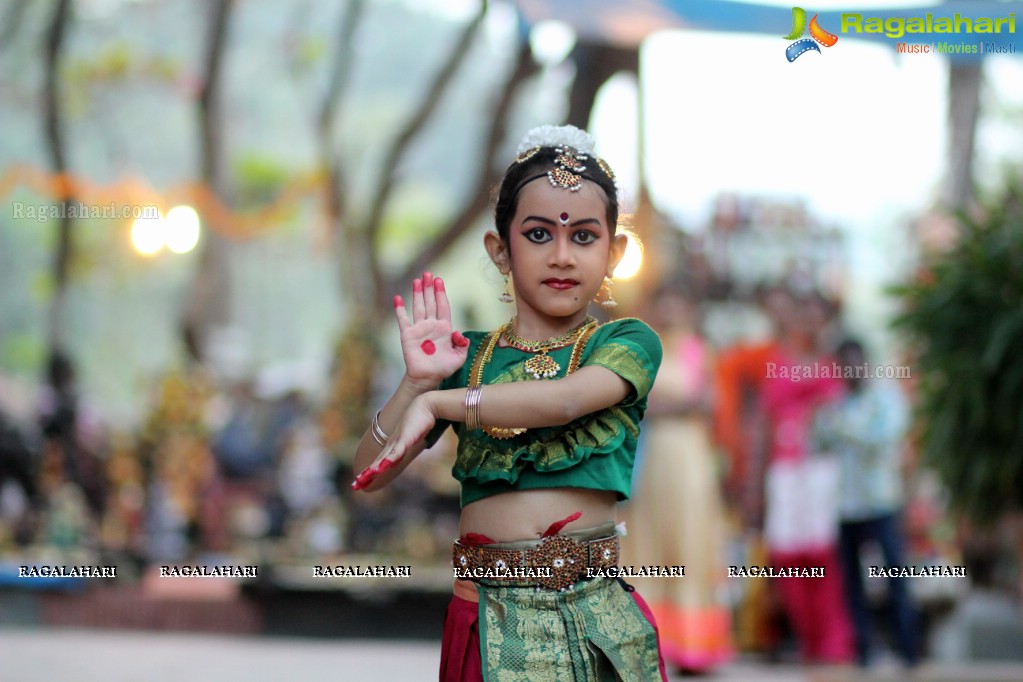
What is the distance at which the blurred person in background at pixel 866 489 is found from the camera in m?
6.07

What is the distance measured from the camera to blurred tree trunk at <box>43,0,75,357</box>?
25.7ft

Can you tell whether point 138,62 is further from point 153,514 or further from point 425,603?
point 425,603

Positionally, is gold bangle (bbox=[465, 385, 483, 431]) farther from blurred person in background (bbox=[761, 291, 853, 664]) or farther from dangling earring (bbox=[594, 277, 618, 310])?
blurred person in background (bbox=[761, 291, 853, 664])

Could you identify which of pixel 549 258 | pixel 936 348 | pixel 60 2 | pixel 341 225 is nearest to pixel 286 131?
pixel 341 225

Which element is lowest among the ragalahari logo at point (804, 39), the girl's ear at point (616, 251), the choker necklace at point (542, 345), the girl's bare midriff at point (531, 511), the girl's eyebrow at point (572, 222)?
the girl's bare midriff at point (531, 511)

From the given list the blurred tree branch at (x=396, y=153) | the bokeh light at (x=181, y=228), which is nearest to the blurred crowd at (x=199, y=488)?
the bokeh light at (x=181, y=228)

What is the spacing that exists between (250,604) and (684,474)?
277 cm

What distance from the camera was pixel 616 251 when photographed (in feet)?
8.23

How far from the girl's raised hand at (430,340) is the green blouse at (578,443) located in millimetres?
86

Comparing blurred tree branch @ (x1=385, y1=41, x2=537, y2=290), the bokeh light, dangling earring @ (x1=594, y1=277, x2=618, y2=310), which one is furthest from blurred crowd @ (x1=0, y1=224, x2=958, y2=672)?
dangling earring @ (x1=594, y1=277, x2=618, y2=310)

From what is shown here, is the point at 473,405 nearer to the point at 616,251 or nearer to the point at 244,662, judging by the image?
the point at 616,251

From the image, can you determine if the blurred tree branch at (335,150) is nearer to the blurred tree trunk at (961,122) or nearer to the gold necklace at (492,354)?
the blurred tree trunk at (961,122)

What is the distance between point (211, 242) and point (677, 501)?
3.69 meters

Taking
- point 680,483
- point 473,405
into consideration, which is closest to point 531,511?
point 473,405
